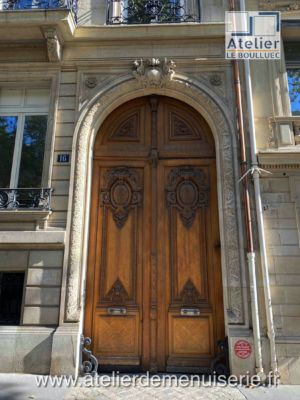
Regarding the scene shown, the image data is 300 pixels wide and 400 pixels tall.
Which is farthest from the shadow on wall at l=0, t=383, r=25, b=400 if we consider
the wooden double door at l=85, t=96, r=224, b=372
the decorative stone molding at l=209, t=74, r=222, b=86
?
the decorative stone molding at l=209, t=74, r=222, b=86

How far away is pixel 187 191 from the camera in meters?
6.55

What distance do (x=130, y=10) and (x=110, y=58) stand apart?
137 centimetres

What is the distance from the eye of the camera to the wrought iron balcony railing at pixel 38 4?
22.9 ft

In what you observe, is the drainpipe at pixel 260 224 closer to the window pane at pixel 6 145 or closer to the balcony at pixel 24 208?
the balcony at pixel 24 208

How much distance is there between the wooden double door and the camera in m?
5.84

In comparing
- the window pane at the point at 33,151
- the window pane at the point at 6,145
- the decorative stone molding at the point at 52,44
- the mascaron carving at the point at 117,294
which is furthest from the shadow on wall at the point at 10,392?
the decorative stone molding at the point at 52,44

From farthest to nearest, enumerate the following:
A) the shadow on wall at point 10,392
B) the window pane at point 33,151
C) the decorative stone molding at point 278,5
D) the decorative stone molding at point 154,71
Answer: the decorative stone molding at point 278,5 < the decorative stone molding at point 154,71 < the window pane at point 33,151 < the shadow on wall at point 10,392

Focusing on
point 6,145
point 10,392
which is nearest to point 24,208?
point 6,145

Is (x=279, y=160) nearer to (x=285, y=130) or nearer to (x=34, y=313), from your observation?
(x=285, y=130)

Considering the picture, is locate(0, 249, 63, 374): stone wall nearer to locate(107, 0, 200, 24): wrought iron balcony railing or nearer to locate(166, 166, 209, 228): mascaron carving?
locate(166, 166, 209, 228): mascaron carving

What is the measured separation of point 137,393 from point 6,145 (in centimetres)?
498

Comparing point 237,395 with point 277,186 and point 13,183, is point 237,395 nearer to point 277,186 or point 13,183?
point 277,186

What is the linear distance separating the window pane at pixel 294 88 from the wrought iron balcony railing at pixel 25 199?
4888 mm

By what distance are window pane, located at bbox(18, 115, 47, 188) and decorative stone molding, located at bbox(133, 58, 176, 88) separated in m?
2.03
